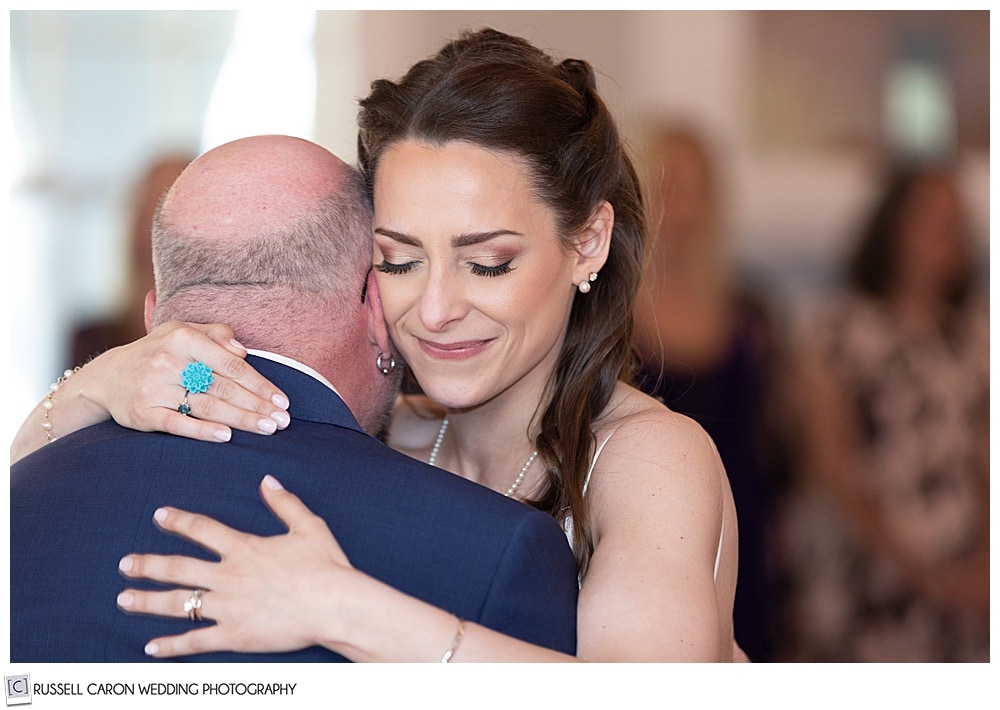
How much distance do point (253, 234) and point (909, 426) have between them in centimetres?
227

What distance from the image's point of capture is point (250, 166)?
1661 millimetres

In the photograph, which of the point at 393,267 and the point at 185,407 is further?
the point at 393,267

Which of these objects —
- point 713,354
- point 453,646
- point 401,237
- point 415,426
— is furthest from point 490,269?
point 713,354

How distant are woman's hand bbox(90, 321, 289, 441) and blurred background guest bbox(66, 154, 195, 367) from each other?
1.64m

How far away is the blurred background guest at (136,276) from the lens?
10.9 feet

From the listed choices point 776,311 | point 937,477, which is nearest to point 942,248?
point 937,477

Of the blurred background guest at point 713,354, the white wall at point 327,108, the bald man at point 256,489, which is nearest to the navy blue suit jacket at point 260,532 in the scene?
the bald man at point 256,489

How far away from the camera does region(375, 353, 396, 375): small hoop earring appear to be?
1.86 m

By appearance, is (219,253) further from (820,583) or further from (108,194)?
(108,194)

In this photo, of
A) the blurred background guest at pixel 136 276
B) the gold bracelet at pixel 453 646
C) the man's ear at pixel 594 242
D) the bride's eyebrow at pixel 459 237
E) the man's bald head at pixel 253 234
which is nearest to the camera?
the gold bracelet at pixel 453 646

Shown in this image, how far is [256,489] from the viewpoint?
1.43m

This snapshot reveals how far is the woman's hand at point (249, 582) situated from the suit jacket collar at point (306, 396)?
165 millimetres

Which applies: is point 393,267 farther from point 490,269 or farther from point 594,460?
point 594,460

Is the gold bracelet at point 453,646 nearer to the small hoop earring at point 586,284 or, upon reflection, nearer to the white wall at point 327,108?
the small hoop earring at point 586,284
